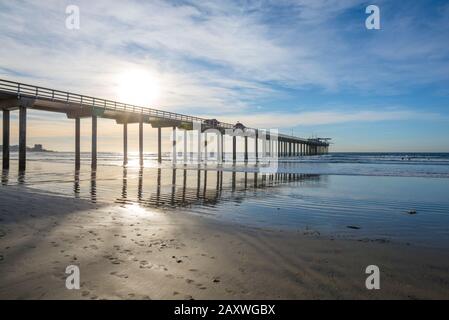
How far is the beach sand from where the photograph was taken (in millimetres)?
3473

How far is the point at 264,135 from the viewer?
2589 inches

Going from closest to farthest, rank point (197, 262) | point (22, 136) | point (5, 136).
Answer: point (197, 262) → point (22, 136) → point (5, 136)

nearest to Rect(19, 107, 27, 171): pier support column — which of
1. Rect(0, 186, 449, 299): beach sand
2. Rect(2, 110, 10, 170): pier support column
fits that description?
Rect(2, 110, 10, 170): pier support column

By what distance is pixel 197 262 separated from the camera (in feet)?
14.5

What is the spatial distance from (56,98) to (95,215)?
72.8 feet

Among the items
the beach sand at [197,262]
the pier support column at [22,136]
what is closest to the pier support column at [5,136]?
the pier support column at [22,136]

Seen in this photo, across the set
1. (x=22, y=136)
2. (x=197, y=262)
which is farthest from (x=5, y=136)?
(x=197, y=262)

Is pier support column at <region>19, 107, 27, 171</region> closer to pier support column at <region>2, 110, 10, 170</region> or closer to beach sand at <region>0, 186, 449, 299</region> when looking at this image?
pier support column at <region>2, 110, 10, 170</region>

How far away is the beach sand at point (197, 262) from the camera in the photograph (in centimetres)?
347

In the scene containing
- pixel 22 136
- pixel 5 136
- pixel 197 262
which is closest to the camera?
pixel 197 262

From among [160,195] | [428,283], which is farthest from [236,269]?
[160,195]

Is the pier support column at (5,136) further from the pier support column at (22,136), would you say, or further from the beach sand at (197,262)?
the beach sand at (197,262)

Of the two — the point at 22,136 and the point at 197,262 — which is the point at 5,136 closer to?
the point at 22,136

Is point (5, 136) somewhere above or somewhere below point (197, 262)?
above
